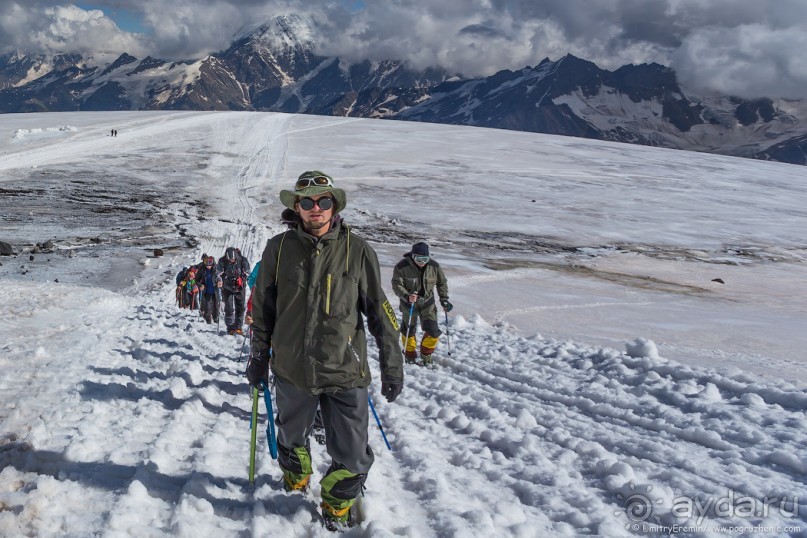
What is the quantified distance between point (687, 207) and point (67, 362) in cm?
3493

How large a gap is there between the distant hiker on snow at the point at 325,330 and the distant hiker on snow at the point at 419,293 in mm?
4806

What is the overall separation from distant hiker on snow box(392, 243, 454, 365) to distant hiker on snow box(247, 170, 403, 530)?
4.81 m

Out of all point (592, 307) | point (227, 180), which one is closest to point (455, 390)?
point (592, 307)

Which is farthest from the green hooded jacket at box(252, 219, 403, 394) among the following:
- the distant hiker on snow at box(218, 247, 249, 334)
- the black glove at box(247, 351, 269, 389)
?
the distant hiker on snow at box(218, 247, 249, 334)

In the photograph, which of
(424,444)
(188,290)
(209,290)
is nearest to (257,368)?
(424,444)

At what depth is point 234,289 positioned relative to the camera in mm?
10977

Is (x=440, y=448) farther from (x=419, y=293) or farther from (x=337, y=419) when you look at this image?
(x=419, y=293)

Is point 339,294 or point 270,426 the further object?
point 270,426

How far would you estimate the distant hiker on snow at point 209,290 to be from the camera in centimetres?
1226

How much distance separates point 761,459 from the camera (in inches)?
182

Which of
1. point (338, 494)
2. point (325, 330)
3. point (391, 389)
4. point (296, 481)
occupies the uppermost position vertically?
point (325, 330)

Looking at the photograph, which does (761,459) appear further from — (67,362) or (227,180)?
(227,180)

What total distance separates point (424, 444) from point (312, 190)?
2866mm

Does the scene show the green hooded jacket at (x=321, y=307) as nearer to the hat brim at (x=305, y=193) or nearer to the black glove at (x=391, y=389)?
the black glove at (x=391, y=389)
